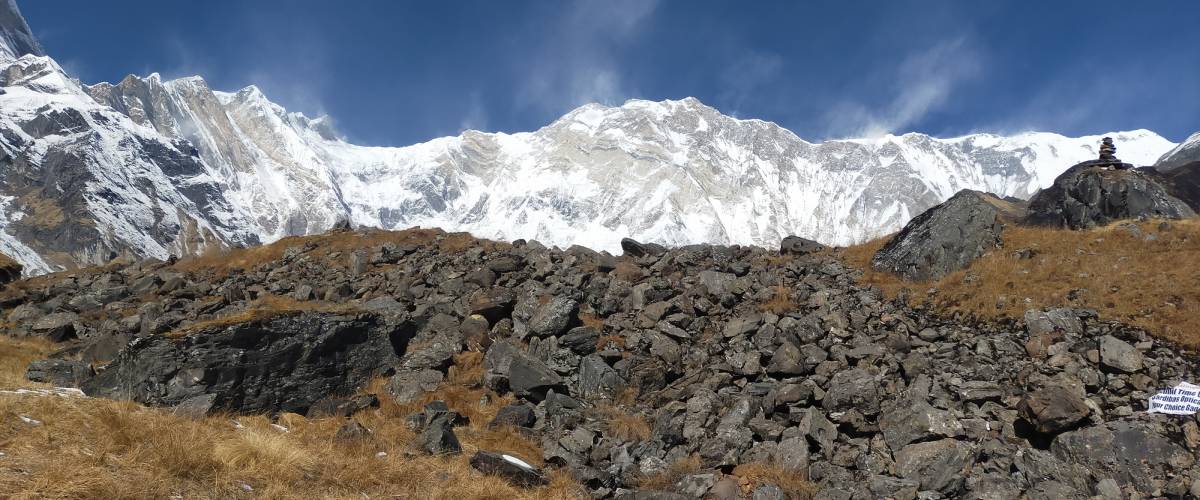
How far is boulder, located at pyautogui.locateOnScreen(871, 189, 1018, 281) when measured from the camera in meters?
16.9

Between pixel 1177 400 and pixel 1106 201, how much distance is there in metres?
14.3

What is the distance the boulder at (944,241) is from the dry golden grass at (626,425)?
1036 cm

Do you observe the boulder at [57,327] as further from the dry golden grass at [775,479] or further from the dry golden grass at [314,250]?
the dry golden grass at [775,479]

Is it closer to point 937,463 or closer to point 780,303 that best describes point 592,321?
point 780,303

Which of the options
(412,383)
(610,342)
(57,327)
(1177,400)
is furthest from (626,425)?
(57,327)

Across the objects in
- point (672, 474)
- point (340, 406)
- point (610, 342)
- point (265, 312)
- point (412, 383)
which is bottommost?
point (672, 474)

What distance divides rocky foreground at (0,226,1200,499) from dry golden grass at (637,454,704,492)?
0.04m

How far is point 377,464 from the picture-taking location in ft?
26.0

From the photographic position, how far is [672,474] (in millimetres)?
9492

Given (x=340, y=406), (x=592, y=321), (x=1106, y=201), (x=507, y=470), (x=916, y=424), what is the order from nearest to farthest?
(x=507, y=470), (x=916, y=424), (x=340, y=406), (x=592, y=321), (x=1106, y=201)

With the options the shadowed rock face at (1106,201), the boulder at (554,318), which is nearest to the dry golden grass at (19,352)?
the boulder at (554,318)

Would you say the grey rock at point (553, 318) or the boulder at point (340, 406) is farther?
the grey rock at point (553, 318)

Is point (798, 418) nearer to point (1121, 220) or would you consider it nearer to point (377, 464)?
point (377, 464)

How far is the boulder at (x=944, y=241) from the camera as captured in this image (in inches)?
666
